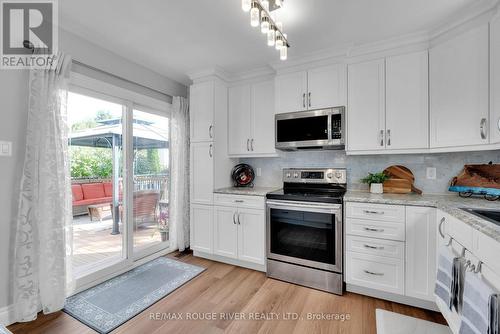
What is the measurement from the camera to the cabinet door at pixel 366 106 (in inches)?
88.3

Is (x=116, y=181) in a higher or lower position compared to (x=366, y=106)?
lower

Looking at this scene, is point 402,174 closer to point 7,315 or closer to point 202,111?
point 202,111

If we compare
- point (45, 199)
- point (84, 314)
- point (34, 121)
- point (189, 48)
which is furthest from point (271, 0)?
point (84, 314)

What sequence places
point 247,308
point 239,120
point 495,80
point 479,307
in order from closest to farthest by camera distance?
point 479,307 → point 495,80 → point 247,308 → point 239,120

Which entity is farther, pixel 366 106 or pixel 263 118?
pixel 263 118

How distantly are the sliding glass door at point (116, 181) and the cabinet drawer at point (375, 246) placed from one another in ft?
7.76

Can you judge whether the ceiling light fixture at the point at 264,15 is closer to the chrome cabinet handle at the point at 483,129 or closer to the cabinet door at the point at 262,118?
the cabinet door at the point at 262,118

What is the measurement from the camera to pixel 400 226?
1912 mm

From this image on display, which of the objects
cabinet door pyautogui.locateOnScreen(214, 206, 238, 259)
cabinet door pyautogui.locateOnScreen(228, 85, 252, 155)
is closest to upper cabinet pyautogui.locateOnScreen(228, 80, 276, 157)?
cabinet door pyautogui.locateOnScreen(228, 85, 252, 155)

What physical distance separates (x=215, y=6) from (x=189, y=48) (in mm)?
732

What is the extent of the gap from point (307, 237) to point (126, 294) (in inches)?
72.1

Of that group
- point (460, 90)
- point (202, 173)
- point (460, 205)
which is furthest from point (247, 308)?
point (460, 90)

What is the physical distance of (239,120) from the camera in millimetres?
3070

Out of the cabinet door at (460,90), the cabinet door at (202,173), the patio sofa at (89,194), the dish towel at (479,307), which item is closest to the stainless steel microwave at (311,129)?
the cabinet door at (460,90)
